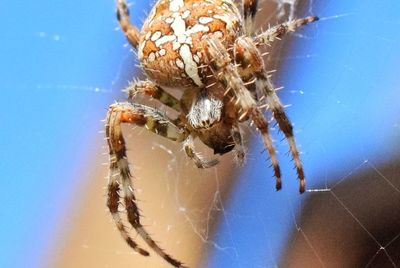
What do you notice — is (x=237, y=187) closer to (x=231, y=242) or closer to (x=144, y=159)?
(x=231, y=242)

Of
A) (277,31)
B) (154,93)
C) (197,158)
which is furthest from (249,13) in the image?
(197,158)

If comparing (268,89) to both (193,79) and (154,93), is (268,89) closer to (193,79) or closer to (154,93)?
(193,79)

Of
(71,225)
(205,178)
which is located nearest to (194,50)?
(205,178)

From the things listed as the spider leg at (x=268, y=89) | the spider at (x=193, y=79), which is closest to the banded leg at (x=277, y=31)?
the spider at (x=193, y=79)

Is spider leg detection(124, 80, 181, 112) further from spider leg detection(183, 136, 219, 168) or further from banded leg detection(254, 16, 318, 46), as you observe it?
banded leg detection(254, 16, 318, 46)

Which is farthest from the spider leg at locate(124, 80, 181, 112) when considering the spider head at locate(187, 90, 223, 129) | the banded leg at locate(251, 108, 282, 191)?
the banded leg at locate(251, 108, 282, 191)
